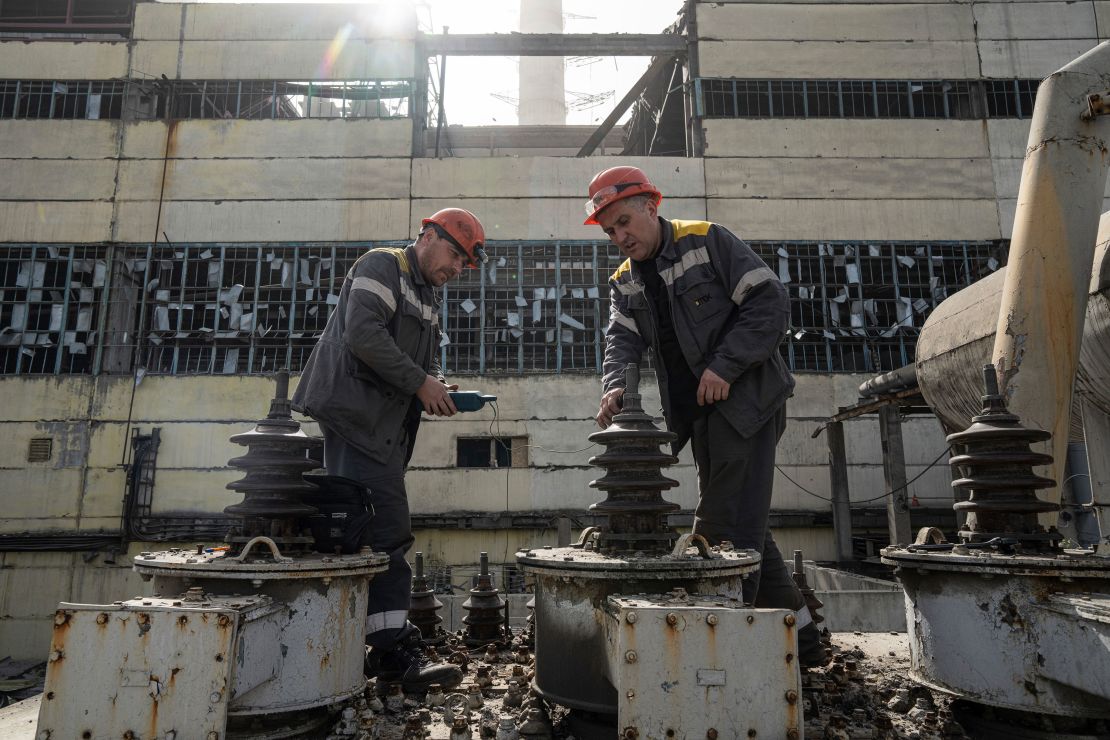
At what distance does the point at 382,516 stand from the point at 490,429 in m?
9.17

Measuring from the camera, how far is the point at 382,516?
9.68 ft

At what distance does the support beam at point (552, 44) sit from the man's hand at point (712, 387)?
1219cm

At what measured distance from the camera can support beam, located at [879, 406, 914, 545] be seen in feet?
32.8

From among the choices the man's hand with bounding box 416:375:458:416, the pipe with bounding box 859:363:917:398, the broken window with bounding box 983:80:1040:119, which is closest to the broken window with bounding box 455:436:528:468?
the pipe with bounding box 859:363:917:398

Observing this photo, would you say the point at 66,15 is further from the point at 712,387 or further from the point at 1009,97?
the point at 1009,97

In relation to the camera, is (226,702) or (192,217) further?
(192,217)

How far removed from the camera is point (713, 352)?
117 inches

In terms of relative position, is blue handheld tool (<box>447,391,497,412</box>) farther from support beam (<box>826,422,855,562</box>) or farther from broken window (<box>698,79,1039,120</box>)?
broken window (<box>698,79,1039,120</box>)

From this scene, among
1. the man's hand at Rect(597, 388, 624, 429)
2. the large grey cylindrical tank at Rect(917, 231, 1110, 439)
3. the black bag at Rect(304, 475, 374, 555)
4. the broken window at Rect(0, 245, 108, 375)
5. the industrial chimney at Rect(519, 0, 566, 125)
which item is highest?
the industrial chimney at Rect(519, 0, 566, 125)

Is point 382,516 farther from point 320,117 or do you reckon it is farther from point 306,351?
point 320,117

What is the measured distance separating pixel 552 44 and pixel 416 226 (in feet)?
15.3

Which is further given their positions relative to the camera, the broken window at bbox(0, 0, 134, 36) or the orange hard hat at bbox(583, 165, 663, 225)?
the broken window at bbox(0, 0, 134, 36)

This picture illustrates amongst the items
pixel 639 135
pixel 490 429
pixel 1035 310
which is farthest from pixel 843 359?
pixel 1035 310

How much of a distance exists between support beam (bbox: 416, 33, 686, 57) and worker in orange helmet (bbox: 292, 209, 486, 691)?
38.3ft
